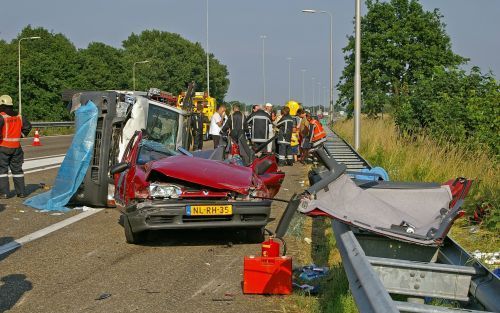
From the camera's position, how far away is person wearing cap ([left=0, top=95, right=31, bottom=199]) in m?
14.1

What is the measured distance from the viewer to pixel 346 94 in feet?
146

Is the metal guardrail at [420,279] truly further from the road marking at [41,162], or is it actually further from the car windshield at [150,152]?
the road marking at [41,162]

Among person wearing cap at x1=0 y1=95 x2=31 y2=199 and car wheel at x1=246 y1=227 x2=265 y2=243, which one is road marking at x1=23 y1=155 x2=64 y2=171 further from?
car wheel at x1=246 y1=227 x2=265 y2=243

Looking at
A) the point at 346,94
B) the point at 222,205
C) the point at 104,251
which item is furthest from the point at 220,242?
the point at 346,94

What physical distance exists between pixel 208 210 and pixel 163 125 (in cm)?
489

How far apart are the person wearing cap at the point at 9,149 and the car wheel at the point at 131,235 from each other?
17.4ft

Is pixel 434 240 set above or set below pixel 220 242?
above

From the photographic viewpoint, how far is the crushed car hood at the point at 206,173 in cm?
920

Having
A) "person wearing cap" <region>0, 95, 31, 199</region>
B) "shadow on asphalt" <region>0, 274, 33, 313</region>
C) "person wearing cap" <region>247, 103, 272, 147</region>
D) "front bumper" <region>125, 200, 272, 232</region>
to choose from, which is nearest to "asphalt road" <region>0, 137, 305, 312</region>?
Answer: "shadow on asphalt" <region>0, 274, 33, 313</region>

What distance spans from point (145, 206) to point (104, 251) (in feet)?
2.40

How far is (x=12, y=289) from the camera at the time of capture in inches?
274

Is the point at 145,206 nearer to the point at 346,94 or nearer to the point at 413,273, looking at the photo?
the point at 413,273

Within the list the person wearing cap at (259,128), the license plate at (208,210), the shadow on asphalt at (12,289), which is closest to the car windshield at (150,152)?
the license plate at (208,210)

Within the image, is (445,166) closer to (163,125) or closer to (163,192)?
(163,125)
